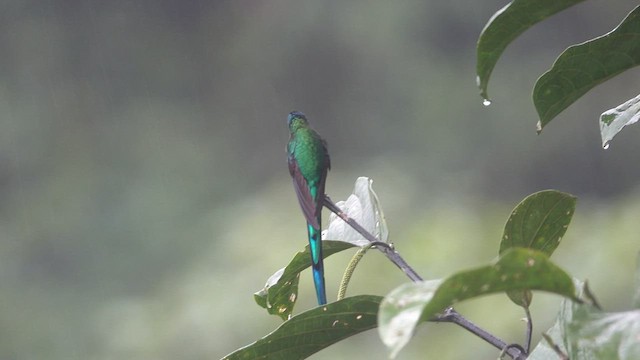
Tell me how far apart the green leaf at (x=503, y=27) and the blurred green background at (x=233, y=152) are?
17.3 feet

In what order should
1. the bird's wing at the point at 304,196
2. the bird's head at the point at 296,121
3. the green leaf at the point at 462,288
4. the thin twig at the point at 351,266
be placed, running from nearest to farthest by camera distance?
the green leaf at the point at 462,288, the thin twig at the point at 351,266, the bird's wing at the point at 304,196, the bird's head at the point at 296,121

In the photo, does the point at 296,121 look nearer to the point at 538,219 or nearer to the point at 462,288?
the point at 538,219

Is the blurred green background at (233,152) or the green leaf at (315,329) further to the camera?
the blurred green background at (233,152)

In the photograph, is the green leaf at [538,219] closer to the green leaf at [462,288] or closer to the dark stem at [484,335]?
the dark stem at [484,335]

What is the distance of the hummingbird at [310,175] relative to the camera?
3.52 feet

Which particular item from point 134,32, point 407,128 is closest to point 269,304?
point 407,128

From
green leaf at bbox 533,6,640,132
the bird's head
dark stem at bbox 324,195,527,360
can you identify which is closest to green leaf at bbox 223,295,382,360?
dark stem at bbox 324,195,527,360

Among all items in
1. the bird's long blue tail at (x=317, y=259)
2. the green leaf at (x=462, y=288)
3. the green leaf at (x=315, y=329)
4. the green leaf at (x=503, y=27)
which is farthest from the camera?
the bird's long blue tail at (x=317, y=259)

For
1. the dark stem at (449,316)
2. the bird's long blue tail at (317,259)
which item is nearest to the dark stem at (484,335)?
the dark stem at (449,316)

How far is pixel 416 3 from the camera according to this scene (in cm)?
1066

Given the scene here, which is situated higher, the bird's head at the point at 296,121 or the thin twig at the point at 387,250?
the bird's head at the point at 296,121

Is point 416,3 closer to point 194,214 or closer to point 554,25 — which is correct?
point 554,25

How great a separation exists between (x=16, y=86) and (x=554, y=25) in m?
5.46

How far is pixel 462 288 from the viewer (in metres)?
0.55
